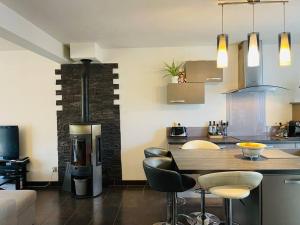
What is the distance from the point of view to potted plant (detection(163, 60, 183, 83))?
4.55m

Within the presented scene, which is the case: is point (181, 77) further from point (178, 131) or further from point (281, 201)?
point (281, 201)

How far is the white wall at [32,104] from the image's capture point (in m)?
4.82

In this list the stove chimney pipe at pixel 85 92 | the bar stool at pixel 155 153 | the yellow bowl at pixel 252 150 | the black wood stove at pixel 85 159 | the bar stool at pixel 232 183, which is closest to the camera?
the bar stool at pixel 232 183

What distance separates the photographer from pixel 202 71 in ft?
14.7

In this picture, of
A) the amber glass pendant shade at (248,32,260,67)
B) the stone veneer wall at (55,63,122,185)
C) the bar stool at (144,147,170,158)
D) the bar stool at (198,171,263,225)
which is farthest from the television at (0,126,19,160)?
Result: the amber glass pendant shade at (248,32,260,67)

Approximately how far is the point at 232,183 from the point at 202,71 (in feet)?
8.82

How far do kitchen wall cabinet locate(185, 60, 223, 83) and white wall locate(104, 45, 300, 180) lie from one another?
0.96 ft

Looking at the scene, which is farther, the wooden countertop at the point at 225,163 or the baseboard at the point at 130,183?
the baseboard at the point at 130,183

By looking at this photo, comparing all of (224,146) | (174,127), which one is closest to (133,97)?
(174,127)

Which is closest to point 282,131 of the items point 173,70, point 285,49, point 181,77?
point 181,77

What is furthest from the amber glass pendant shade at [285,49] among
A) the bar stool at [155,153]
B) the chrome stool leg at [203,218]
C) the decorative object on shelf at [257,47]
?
the bar stool at [155,153]

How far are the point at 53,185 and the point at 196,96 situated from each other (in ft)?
9.96

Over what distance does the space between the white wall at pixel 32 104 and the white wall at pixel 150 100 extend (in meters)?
1.24

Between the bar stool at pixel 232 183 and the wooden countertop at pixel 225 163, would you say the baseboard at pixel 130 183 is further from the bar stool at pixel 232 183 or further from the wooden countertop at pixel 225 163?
the bar stool at pixel 232 183
